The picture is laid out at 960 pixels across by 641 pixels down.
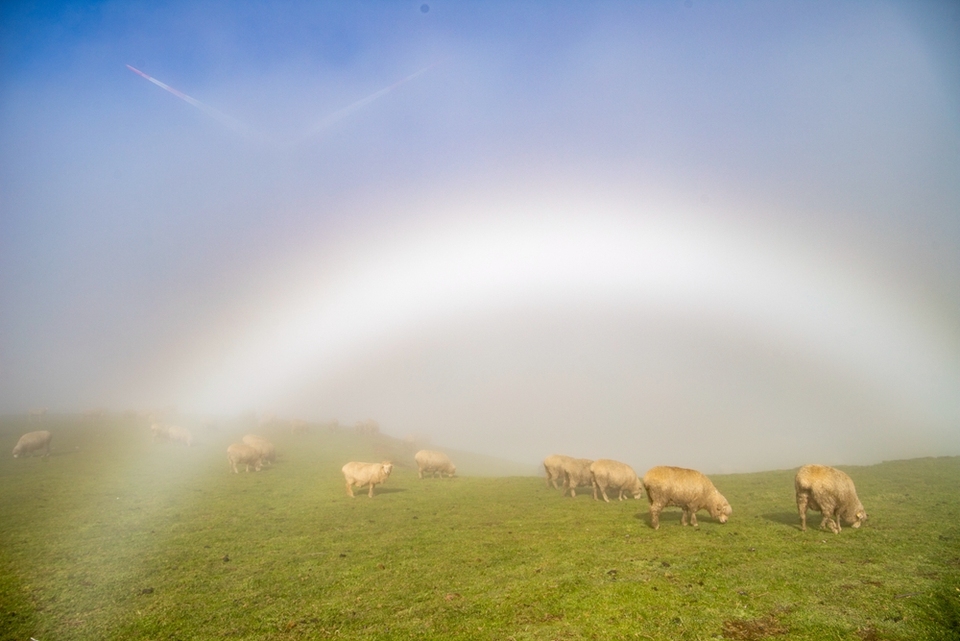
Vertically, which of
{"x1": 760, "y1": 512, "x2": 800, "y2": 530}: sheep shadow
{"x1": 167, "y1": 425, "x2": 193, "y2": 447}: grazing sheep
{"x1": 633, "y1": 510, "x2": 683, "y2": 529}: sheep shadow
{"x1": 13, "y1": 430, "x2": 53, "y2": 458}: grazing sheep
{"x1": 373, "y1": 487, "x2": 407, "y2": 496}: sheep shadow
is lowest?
{"x1": 373, "y1": 487, "x2": 407, "y2": 496}: sheep shadow

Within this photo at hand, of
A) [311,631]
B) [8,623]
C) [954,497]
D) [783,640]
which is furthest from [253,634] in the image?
[954,497]

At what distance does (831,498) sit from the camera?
57.5 feet

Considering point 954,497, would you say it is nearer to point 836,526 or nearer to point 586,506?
point 836,526

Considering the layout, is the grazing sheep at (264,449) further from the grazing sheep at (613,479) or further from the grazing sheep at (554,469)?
the grazing sheep at (613,479)

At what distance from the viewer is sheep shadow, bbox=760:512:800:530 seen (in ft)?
61.4

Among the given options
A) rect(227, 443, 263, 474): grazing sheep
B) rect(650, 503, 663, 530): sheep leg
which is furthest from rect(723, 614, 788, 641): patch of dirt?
rect(227, 443, 263, 474): grazing sheep

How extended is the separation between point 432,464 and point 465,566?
23034 millimetres

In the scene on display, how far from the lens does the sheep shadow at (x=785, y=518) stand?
61.4 feet

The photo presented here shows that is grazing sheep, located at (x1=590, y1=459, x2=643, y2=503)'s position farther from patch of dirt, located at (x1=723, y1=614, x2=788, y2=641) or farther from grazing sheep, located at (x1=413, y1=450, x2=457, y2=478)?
grazing sheep, located at (x1=413, y1=450, x2=457, y2=478)

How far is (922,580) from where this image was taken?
12102 millimetres

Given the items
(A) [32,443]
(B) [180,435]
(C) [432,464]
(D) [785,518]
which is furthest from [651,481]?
(A) [32,443]

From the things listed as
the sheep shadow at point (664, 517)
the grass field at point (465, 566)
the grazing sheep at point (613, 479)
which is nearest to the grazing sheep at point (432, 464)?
the grass field at point (465, 566)

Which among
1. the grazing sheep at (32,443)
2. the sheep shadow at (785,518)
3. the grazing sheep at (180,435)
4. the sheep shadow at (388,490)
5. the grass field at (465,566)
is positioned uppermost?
the grazing sheep at (180,435)

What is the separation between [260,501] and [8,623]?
15528 mm
